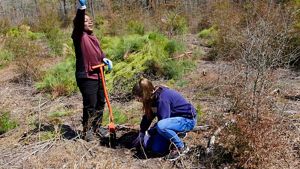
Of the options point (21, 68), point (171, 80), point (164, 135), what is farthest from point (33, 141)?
point (21, 68)

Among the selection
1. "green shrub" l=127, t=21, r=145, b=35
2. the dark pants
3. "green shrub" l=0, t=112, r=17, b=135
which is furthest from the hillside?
"green shrub" l=127, t=21, r=145, b=35

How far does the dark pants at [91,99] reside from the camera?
4.54m

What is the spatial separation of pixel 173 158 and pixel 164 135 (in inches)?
9.4

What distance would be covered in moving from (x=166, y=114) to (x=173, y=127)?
5.7 inches

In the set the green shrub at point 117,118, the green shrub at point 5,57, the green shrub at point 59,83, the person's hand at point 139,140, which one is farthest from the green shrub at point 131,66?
the green shrub at point 5,57

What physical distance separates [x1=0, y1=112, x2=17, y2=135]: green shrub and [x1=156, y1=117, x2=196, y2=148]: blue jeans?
214cm

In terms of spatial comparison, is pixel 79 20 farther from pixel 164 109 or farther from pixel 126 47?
pixel 126 47

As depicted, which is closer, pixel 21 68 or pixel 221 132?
pixel 221 132

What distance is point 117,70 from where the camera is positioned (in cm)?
700

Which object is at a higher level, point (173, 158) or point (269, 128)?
point (269, 128)

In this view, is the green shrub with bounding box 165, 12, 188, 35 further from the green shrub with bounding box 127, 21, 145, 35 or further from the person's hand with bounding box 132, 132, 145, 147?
the person's hand with bounding box 132, 132, 145, 147

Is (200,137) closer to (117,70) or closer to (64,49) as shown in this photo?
(117,70)

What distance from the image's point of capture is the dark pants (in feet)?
14.9

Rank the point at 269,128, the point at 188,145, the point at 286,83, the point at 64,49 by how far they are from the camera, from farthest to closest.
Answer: the point at 64,49
the point at 286,83
the point at 188,145
the point at 269,128
